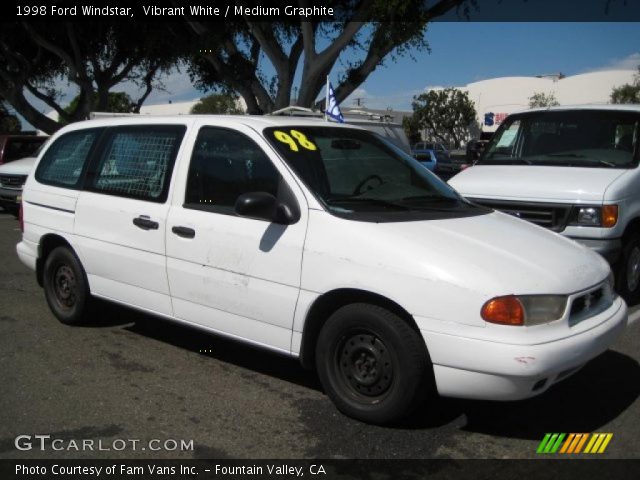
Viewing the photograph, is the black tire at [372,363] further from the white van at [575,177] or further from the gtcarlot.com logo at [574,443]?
the white van at [575,177]

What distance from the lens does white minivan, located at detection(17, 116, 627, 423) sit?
3330mm

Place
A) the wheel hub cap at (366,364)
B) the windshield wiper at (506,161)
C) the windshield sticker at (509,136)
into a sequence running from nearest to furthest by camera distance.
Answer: the wheel hub cap at (366,364)
the windshield wiper at (506,161)
the windshield sticker at (509,136)

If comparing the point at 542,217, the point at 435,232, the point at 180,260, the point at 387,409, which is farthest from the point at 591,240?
the point at 180,260

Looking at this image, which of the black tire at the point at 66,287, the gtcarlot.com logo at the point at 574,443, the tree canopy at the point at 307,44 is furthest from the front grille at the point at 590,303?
the tree canopy at the point at 307,44

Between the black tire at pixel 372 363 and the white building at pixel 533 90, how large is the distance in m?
46.8

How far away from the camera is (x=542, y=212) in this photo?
617 centimetres

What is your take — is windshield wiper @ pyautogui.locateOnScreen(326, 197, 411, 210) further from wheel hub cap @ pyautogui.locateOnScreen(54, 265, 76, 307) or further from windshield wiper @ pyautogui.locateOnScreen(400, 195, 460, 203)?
wheel hub cap @ pyautogui.locateOnScreen(54, 265, 76, 307)

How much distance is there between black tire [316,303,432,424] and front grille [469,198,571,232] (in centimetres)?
315

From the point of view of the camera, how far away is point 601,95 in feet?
173

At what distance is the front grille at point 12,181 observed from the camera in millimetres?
13193

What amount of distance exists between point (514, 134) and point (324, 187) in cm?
436

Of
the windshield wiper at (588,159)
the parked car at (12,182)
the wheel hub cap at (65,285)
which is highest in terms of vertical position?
the windshield wiper at (588,159)

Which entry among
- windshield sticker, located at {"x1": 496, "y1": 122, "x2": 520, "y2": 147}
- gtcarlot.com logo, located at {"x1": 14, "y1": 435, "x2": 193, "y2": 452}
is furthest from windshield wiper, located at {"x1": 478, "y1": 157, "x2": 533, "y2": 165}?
gtcarlot.com logo, located at {"x1": 14, "y1": 435, "x2": 193, "y2": 452}

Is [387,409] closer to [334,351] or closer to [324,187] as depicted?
[334,351]
